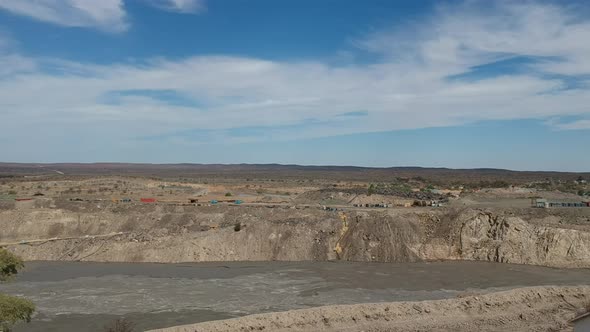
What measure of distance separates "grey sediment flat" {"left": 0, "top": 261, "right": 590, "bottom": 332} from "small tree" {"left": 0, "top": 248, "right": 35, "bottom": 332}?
724 cm

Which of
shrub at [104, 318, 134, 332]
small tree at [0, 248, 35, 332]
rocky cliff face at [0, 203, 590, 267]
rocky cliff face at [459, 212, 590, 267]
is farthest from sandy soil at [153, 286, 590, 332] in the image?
rocky cliff face at [0, 203, 590, 267]

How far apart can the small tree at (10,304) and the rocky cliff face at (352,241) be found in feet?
76.0

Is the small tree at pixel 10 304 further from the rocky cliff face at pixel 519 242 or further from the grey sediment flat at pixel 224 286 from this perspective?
the rocky cliff face at pixel 519 242

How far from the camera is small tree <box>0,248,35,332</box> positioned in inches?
595

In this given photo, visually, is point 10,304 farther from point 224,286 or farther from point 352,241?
point 352,241

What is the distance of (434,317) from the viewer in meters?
23.5

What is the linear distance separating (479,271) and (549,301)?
29.5ft

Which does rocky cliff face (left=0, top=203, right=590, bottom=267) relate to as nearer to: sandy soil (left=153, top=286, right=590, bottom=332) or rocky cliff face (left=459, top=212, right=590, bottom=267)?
rocky cliff face (left=459, top=212, right=590, bottom=267)

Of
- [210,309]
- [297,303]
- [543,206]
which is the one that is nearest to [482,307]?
[297,303]

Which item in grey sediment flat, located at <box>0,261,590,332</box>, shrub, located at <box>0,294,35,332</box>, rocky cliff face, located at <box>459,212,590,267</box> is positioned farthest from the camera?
rocky cliff face, located at <box>459,212,590,267</box>

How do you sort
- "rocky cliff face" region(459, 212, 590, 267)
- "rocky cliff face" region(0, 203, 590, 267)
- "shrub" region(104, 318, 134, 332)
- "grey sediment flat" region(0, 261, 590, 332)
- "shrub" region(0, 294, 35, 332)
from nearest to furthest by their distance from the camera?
"shrub" region(0, 294, 35, 332) → "shrub" region(104, 318, 134, 332) → "grey sediment flat" region(0, 261, 590, 332) → "rocky cliff face" region(459, 212, 590, 267) → "rocky cliff face" region(0, 203, 590, 267)

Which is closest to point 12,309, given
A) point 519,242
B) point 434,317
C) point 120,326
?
point 120,326

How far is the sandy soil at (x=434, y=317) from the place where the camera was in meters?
21.8

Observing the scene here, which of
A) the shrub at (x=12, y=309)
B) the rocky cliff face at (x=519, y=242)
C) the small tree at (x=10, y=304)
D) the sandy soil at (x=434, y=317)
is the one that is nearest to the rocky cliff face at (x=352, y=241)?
the rocky cliff face at (x=519, y=242)
